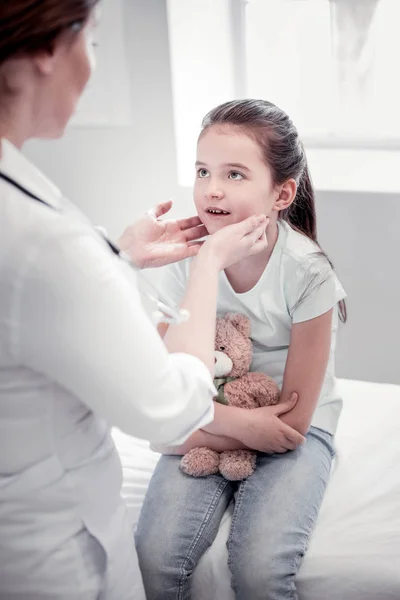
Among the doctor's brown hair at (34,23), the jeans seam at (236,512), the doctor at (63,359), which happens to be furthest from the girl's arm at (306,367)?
the doctor's brown hair at (34,23)

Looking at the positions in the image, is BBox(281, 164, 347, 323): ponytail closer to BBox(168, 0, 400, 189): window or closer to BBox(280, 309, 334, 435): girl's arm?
BBox(280, 309, 334, 435): girl's arm

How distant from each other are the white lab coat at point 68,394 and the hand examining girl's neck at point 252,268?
524mm

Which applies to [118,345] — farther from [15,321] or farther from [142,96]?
[142,96]

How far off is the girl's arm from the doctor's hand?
252 millimetres

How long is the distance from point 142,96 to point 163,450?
1289 mm

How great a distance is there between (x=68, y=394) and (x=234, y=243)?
1.20 feet

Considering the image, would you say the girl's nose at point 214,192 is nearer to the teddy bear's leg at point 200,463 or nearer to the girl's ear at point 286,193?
the girl's ear at point 286,193

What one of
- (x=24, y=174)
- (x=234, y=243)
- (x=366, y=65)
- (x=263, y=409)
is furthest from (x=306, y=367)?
(x=366, y=65)

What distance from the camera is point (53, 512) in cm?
94

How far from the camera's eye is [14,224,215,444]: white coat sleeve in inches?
30.7

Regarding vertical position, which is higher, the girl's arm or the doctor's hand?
the doctor's hand

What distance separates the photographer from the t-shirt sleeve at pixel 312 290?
135cm

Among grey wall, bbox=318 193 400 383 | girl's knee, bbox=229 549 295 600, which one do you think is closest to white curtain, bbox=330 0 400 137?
grey wall, bbox=318 193 400 383

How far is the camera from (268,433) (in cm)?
131
